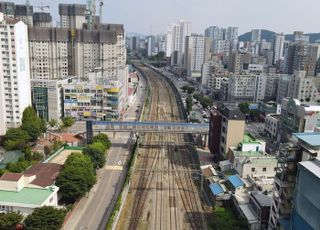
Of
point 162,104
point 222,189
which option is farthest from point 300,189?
point 162,104

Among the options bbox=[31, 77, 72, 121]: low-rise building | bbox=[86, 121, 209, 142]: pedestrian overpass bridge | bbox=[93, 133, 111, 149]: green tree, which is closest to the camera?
bbox=[93, 133, 111, 149]: green tree

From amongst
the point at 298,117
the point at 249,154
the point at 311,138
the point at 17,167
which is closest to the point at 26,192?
the point at 17,167

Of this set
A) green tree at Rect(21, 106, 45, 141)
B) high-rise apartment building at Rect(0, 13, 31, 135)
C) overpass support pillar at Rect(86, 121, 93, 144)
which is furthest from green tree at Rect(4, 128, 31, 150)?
overpass support pillar at Rect(86, 121, 93, 144)

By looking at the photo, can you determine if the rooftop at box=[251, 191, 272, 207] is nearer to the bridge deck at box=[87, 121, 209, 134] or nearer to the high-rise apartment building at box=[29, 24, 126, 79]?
the bridge deck at box=[87, 121, 209, 134]

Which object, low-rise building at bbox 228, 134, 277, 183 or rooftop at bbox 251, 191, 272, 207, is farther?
low-rise building at bbox 228, 134, 277, 183

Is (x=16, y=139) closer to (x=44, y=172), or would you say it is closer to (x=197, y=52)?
(x=44, y=172)

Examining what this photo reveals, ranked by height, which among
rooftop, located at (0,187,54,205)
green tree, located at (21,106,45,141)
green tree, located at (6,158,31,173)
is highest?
green tree, located at (21,106,45,141)

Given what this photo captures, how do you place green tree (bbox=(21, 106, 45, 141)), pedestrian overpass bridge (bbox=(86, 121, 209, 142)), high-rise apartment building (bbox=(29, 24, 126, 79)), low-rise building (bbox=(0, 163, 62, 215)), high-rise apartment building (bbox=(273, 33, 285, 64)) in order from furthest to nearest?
high-rise apartment building (bbox=(273, 33, 285, 64)), high-rise apartment building (bbox=(29, 24, 126, 79)), pedestrian overpass bridge (bbox=(86, 121, 209, 142)), green tree (bbox=(21, 106, 45, 141)), low-rise building (bbox=(0, 163, 62, 215))

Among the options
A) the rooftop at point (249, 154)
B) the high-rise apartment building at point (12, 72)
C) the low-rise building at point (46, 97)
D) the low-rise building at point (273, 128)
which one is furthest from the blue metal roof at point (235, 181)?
the low-rise building at point (46, 97)
